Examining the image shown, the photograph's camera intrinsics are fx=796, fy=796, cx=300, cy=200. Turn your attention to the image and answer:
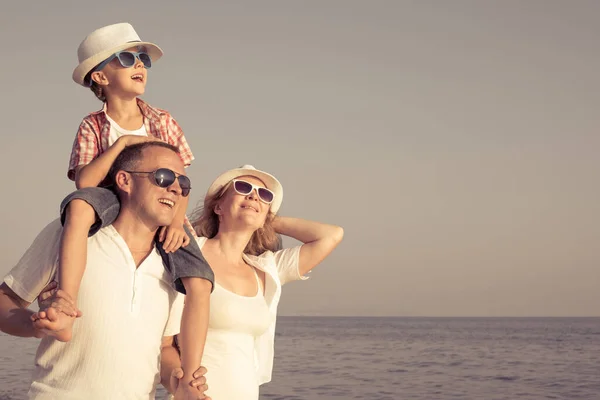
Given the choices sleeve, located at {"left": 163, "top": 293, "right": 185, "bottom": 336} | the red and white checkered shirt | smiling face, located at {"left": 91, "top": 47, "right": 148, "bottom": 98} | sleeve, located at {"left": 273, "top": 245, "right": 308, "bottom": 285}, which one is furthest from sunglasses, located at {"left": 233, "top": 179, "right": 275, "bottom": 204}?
sleeve, located at {"left": 163, "top": 293, "right": 185, "bottom": 336}

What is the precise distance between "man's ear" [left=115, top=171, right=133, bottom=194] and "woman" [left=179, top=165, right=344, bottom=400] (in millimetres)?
1106

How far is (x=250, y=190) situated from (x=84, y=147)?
3.81 ft

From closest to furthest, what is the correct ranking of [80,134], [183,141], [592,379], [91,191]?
[91,191], [80,134], [183,141], [592,379]

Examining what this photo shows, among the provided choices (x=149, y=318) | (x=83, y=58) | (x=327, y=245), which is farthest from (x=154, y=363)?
(x=327, y=245)

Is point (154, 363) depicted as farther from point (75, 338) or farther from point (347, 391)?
point (347, 391)

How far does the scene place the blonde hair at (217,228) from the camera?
215 inches

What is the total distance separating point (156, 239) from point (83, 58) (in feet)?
4.89

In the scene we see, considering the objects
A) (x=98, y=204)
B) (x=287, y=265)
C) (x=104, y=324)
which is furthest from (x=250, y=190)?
(x=104, y=324)

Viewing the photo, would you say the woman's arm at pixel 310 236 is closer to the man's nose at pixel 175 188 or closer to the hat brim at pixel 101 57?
the hat brim at pixel 101 57

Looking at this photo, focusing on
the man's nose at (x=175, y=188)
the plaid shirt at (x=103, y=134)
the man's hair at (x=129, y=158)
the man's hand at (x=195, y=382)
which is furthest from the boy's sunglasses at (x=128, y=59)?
the man's hand at (x=195, y=382)

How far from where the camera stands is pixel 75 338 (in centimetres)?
343

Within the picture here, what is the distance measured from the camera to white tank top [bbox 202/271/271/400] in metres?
4.69

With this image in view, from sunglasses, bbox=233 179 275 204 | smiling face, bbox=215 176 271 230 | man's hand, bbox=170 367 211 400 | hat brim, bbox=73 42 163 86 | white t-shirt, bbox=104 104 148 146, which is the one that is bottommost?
man's hand, bbox=170 367 211 400

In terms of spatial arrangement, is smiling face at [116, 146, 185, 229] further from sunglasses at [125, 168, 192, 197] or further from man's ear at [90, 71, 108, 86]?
man's ear at [90, 71, 108, 86]
